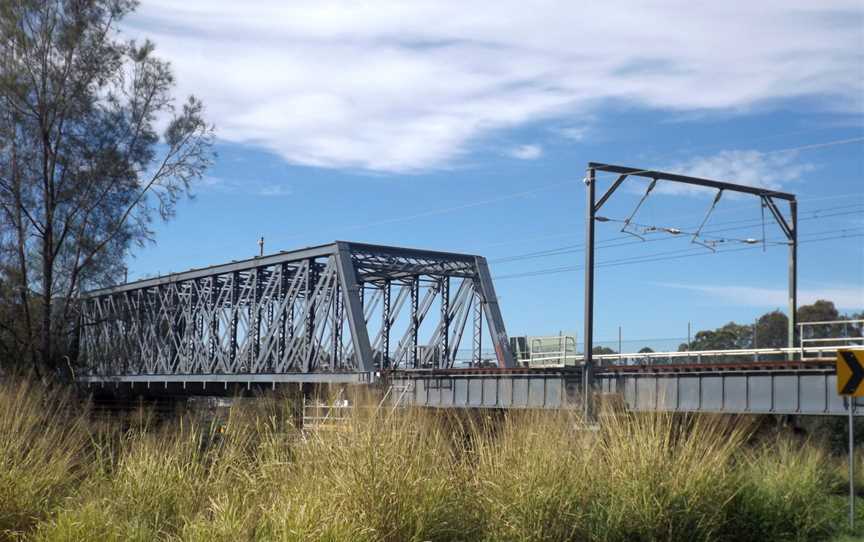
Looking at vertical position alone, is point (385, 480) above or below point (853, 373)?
below

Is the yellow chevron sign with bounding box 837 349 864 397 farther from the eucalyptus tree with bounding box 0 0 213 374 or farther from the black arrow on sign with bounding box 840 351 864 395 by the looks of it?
the eucalyptus tree with bounding box 0 0 213 374

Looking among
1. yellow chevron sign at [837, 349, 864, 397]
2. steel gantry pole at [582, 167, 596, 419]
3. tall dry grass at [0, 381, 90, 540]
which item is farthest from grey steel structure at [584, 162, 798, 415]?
tall dry grass at [0, 381, 90, 540]

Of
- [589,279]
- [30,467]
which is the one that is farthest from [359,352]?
[30,467]

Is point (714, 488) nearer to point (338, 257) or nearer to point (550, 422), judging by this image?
point (550, 422)

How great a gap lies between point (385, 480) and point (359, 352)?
136ft

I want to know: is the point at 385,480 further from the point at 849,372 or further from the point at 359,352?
the point at 359,352

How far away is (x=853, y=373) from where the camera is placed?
19.1 meters

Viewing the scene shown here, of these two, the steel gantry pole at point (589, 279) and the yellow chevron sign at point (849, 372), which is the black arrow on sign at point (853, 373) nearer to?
the yellow chevron sign at point (849, 372)

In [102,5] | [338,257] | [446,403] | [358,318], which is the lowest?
[446,403]

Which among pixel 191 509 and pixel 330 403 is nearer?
pixel 191 509

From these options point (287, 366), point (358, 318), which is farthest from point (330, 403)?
point (287, 366)

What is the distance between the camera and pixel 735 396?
3216cm

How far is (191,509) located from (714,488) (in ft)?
24.3

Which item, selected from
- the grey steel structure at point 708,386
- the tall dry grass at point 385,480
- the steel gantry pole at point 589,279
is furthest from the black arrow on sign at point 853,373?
the steel gantry pole at point 589,279
